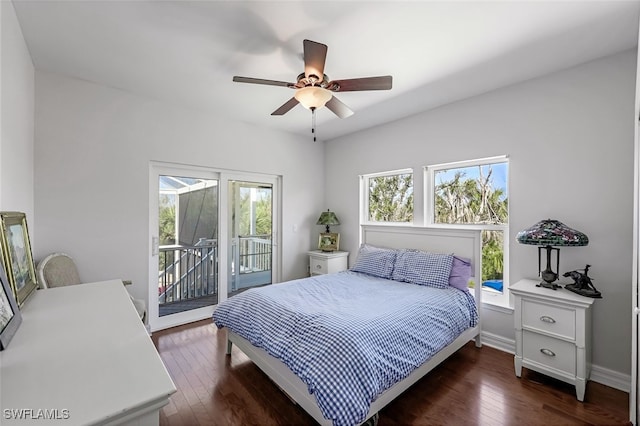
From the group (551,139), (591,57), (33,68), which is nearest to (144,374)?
(33,68)

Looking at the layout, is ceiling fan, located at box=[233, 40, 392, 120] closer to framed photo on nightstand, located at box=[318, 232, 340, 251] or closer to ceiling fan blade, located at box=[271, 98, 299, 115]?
ceiling fan blade, located at box=[271, 98, 299, 115]

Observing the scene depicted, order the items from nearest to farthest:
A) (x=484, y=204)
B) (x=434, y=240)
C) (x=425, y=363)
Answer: (x=425, y=363), (x=484, y=204), (x=434, y=240)

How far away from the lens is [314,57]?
6.01ft

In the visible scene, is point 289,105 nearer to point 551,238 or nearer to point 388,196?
point 388,196

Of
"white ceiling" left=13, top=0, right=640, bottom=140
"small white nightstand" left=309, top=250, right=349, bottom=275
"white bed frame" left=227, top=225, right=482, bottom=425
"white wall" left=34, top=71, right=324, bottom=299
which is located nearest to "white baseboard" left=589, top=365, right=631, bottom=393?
"white bed frame" left=227, top=225, right=482, bottom=425

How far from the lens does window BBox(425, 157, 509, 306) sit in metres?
2.98

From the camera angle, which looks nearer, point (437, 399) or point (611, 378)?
point (437, 399)

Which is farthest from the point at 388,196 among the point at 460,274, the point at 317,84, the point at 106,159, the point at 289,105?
the point at 106,159

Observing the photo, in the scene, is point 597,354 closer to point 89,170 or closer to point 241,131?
point 241,131

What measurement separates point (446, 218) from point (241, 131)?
2.84 m

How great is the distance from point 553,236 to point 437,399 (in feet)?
4.90

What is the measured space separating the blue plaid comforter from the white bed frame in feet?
0.42

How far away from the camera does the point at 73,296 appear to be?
5.19ft

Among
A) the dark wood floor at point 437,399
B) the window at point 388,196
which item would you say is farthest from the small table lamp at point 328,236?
the dark wood floor at point 437,399
